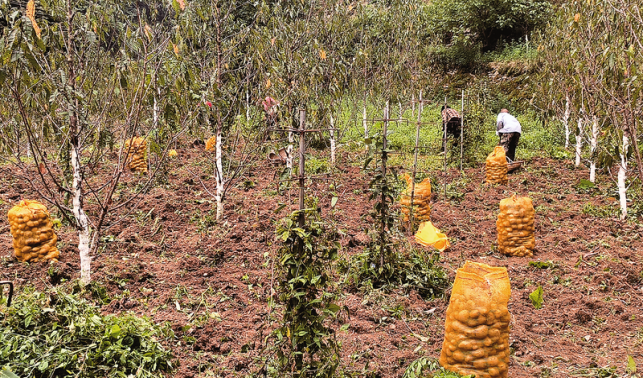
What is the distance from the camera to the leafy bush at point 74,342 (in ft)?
8.84

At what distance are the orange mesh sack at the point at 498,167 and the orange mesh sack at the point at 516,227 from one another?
10.9ft

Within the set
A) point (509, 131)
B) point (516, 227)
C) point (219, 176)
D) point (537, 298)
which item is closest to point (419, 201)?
point (516, 227)

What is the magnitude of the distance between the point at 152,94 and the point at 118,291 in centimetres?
182

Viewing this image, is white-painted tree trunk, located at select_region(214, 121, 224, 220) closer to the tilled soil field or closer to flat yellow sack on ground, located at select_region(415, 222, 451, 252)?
the tilled soil field

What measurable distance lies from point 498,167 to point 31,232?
7414 millimetres

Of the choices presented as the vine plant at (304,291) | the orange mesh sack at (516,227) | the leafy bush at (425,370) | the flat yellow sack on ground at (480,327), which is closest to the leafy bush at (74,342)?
the vine plant at (304,291)

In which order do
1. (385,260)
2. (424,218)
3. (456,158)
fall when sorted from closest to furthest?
(385,260) < (424,218) < (456,158)

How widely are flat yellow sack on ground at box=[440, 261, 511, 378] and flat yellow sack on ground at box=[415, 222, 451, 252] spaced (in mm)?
2557

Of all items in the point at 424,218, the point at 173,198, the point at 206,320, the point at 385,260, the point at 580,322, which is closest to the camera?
the point at 206,320

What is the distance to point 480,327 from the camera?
277 cm

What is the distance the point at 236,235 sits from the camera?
221 inches

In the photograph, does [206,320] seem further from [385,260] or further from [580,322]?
[580,322]

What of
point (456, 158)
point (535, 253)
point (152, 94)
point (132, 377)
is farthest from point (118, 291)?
point (456, 158)

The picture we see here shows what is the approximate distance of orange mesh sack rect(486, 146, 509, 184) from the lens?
27.4ft
